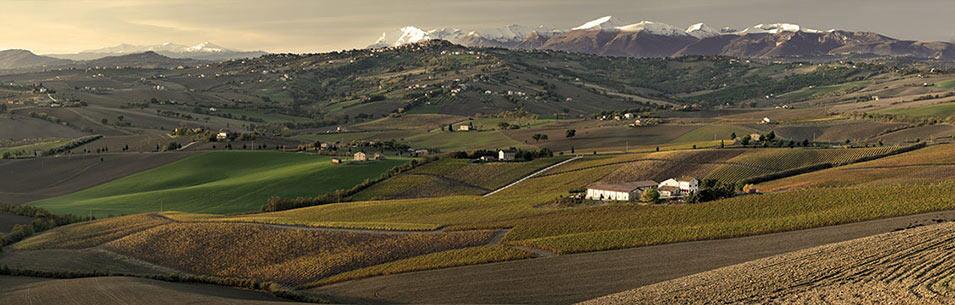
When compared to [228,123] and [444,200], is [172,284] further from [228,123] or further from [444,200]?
[228,123]

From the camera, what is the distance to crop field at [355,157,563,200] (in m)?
90.2

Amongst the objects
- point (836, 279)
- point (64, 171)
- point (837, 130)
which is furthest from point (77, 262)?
point (837, 130)

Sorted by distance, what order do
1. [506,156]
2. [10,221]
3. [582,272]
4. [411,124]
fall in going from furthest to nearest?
[411,124] < [506,156] < [10,221] < [582,272]

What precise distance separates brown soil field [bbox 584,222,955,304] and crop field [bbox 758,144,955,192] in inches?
1142

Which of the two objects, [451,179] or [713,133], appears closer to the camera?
[451,179]

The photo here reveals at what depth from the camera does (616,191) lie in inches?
2940

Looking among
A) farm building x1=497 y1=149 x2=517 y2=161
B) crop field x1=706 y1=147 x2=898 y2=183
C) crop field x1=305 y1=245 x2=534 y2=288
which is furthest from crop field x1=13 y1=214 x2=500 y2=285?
farm building x1=497 y1=149 x2=517 y2=161

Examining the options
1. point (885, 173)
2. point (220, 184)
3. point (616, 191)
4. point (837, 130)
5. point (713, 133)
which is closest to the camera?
point (616, 191)

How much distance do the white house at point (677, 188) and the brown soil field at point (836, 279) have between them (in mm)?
27606

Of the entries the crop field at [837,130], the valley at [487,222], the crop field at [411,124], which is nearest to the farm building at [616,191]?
the valley at [487,222]

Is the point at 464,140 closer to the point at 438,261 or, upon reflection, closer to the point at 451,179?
the point at 451,179

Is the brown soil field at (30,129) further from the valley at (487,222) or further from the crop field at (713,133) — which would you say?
the crop field at (713,133)

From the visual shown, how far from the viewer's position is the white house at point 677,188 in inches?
2913

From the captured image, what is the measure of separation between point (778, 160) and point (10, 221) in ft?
270
